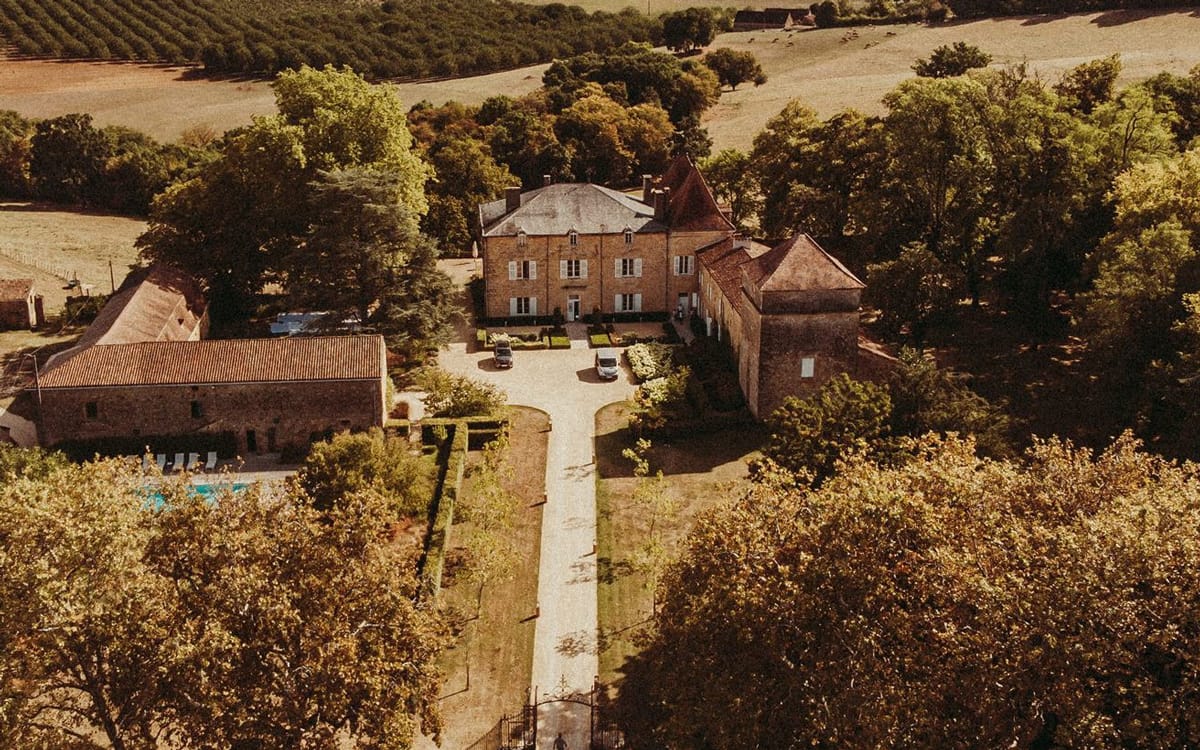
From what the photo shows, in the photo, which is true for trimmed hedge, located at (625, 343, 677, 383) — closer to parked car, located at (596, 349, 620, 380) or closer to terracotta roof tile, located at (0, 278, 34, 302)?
parked car, located at (596, 349, 620, 380)

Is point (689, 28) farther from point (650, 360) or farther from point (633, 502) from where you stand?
point (633, 502)

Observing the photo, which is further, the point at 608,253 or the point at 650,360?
the point at 608,253

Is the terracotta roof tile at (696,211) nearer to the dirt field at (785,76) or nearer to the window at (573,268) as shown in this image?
the window at (573,268)

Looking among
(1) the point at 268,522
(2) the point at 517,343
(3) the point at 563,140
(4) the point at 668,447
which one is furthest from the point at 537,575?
(3) the point at 563,140

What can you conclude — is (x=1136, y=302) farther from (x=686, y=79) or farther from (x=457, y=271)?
(x=686, y=79)

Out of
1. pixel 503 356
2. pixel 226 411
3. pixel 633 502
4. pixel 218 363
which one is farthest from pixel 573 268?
pixel 226 411

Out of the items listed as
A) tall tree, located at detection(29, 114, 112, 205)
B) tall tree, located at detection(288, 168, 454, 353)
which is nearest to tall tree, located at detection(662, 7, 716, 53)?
tall tree, located at detection(29, 114, 112, 205)
